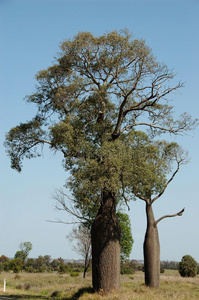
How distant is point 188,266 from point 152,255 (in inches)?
498

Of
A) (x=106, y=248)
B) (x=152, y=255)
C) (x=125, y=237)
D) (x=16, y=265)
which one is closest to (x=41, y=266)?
(x=16, y=265)

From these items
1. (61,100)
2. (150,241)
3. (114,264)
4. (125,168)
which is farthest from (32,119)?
(150,241)

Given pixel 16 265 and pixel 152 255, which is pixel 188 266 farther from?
pixel 16 265

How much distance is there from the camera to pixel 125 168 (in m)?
13.1

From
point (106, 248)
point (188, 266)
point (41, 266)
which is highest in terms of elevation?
point (106, 248)

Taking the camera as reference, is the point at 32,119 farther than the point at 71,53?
Yes

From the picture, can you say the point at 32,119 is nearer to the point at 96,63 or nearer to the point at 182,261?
the point at 96,63

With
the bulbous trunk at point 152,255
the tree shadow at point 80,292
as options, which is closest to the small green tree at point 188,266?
the bulbous trunk at point 152,255

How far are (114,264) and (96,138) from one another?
17.5 ft

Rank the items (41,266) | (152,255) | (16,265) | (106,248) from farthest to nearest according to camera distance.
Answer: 1. (41,266)
2. (16,265)
3. (152,255)
4. (106,248)

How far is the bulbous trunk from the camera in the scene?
18266 mm

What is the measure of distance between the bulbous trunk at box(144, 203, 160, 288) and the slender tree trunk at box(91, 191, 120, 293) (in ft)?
16.9

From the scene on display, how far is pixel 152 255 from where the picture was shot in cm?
1847

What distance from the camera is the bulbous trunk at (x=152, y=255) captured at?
18266mm
